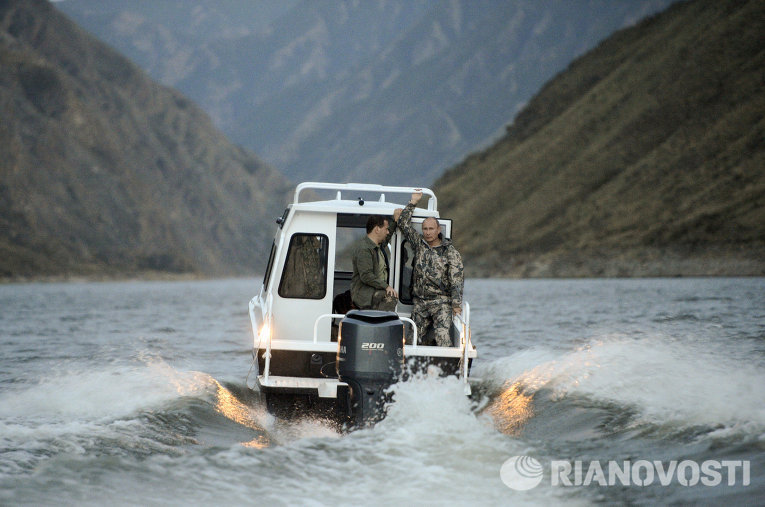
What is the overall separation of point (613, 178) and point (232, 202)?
259 ft

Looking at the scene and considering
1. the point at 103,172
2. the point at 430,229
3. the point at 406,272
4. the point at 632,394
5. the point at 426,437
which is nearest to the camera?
the point at 426,437

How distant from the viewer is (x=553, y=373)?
1337 cm

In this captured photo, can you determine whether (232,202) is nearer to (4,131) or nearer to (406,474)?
(4,131)

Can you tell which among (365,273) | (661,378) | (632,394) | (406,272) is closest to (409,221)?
(365,273)

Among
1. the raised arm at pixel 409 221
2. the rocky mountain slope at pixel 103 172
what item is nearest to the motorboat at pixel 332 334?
the raised arm at pixel 409 221

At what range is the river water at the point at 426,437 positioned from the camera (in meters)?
6.72

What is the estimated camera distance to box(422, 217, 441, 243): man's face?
9.49m

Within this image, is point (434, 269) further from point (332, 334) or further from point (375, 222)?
point (332, 334)

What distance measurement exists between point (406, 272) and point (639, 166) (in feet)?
231

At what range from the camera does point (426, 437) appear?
25.3 feet

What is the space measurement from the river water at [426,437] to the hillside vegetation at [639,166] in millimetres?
46770

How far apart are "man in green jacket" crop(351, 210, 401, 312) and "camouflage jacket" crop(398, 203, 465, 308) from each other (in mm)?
262

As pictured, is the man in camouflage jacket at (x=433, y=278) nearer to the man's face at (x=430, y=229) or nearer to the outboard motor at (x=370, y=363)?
the man's face at (x=430, y=229)

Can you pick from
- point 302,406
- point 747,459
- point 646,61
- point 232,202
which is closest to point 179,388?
point 302,406
